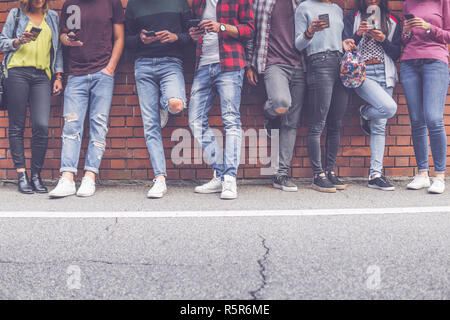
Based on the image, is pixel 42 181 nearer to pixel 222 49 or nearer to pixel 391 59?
pixel 222 49

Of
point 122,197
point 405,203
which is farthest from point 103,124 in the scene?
point 405,203

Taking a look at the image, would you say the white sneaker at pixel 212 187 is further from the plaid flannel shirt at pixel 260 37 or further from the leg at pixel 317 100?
the plaid flannel shirt at pixel 260 37

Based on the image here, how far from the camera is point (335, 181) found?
399 cm

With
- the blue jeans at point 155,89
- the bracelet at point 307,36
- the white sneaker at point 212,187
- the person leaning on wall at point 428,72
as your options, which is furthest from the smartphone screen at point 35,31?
the person leaning on wall at point 428,72

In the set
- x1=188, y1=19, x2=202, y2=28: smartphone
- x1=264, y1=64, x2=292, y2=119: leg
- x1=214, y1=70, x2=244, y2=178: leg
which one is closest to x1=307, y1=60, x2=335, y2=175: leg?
x1=264, y1=64, x2=292, y2=119: leg

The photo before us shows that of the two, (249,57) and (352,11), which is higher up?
(352,11)

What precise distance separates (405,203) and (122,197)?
2.38m

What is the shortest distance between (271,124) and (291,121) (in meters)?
0.26

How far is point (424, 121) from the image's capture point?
12.7 ft

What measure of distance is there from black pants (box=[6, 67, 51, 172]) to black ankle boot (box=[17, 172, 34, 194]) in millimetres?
83

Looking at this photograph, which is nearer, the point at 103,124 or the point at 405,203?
the point at 405,203

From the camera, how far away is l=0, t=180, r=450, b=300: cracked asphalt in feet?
6.14

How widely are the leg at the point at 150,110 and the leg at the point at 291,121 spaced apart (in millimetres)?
1122

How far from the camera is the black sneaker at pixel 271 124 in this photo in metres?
4.06
